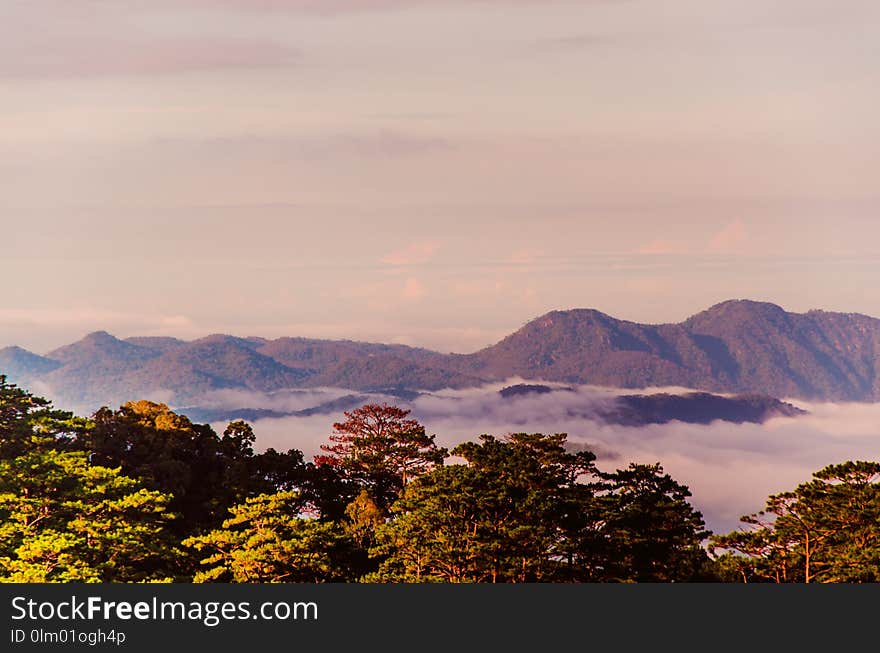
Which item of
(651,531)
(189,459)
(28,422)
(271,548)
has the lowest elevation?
(271,548)

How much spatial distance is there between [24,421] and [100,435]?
5886mm

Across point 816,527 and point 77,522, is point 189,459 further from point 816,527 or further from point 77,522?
point 816,527

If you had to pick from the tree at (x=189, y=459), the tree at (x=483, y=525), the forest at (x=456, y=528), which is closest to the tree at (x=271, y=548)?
the forest at (x=456, y=528)

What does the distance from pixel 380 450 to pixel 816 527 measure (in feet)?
87.0

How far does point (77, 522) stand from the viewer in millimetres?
42188

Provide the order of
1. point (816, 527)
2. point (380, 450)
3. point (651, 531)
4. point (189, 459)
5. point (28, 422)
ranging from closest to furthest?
point (816, 527) < point (651, 531) < point (28, 422) < point (189, 459) < point (380, 450)

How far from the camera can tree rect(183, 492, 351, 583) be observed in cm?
4222

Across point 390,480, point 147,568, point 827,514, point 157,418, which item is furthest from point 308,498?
point 827,514

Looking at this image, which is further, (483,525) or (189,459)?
(189,459)

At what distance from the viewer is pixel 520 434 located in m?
48.8

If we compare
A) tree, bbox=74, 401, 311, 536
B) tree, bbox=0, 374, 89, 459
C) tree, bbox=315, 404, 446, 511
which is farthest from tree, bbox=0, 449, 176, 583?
tree, bbox=315, 404, 446, 511

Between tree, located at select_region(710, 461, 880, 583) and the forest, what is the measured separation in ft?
0.18

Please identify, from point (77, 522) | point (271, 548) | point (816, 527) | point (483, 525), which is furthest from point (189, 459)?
point (816, 527)

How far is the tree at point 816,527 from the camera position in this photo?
4125cm
